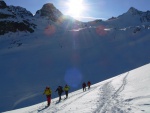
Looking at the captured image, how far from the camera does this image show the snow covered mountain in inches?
2435

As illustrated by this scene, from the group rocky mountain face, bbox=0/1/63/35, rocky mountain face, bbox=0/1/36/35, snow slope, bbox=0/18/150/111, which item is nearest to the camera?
snow slope, bbox=0/18/150/111

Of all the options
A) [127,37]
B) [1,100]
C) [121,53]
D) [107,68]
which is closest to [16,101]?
[1,100]

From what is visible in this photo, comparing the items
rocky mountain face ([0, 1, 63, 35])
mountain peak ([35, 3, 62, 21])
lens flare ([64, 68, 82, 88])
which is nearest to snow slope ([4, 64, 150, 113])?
lens flare ([64, 68, 82, 88])

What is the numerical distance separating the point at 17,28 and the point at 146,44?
60.6 metres

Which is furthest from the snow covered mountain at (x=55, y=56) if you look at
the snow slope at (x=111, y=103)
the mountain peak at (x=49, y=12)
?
the mountain peak at (x=49, y=12)

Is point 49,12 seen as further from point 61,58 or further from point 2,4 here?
point 61,58

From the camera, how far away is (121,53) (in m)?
99.8

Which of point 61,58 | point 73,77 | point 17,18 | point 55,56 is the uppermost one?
point 17,18

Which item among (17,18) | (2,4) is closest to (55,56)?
(17,18)

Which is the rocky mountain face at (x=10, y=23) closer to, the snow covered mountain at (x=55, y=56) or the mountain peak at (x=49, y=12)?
the snow covered mountain at (x=55, y=56)

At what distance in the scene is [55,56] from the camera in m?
90.1

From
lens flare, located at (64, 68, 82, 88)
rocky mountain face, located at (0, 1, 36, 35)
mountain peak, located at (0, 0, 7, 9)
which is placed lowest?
lens flare, located at (64, 68, 82, 88)

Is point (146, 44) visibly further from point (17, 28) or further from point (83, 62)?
point (17, 28)

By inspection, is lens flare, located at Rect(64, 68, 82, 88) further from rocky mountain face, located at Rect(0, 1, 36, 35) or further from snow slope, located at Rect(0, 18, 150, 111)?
rocky mountain face, located at Rect(0, 1, 36, 35)
